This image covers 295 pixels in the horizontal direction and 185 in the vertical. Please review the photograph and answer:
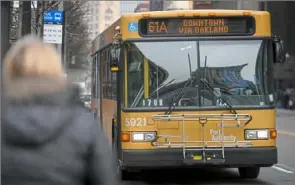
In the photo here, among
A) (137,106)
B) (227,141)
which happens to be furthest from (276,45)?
(137,106)

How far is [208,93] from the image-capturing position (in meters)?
10.3

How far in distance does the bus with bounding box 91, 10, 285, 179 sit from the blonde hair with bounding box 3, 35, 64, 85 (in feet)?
24.5

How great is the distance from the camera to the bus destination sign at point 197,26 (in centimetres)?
1042

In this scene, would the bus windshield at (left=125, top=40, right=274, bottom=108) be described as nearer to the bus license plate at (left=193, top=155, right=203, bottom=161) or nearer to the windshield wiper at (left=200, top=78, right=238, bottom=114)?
the windshield wiper at (left=200, top=78, right=238, bottom=114)

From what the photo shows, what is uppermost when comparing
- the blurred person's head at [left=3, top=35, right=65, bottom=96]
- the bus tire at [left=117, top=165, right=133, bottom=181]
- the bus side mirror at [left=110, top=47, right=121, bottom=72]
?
the bus side mirror at [left=110, top=47, right=121, bottom=72]

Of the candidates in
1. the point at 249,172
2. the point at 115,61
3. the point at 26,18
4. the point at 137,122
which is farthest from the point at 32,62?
the point at 26,18

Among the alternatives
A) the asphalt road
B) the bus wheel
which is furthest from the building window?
the bus wheel

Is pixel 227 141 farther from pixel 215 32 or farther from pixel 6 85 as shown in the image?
A: pixel 6 85

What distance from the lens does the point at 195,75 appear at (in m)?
10.3

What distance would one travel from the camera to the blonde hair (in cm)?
265

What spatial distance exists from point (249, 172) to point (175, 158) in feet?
6.68

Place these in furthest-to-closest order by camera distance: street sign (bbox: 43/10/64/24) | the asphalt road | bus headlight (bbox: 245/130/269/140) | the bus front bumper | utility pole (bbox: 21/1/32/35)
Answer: street sign (bbox: 43/10/64/24)
utility pole (bbox: 21/1/32/35)
the asphalt road
bus headlight (bbox: 245/130/269/140)
the bus front bumper

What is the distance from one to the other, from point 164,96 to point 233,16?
1.79 metres

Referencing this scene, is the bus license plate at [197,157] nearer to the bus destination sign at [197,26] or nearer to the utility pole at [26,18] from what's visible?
the bus destination sign at [197,26]
